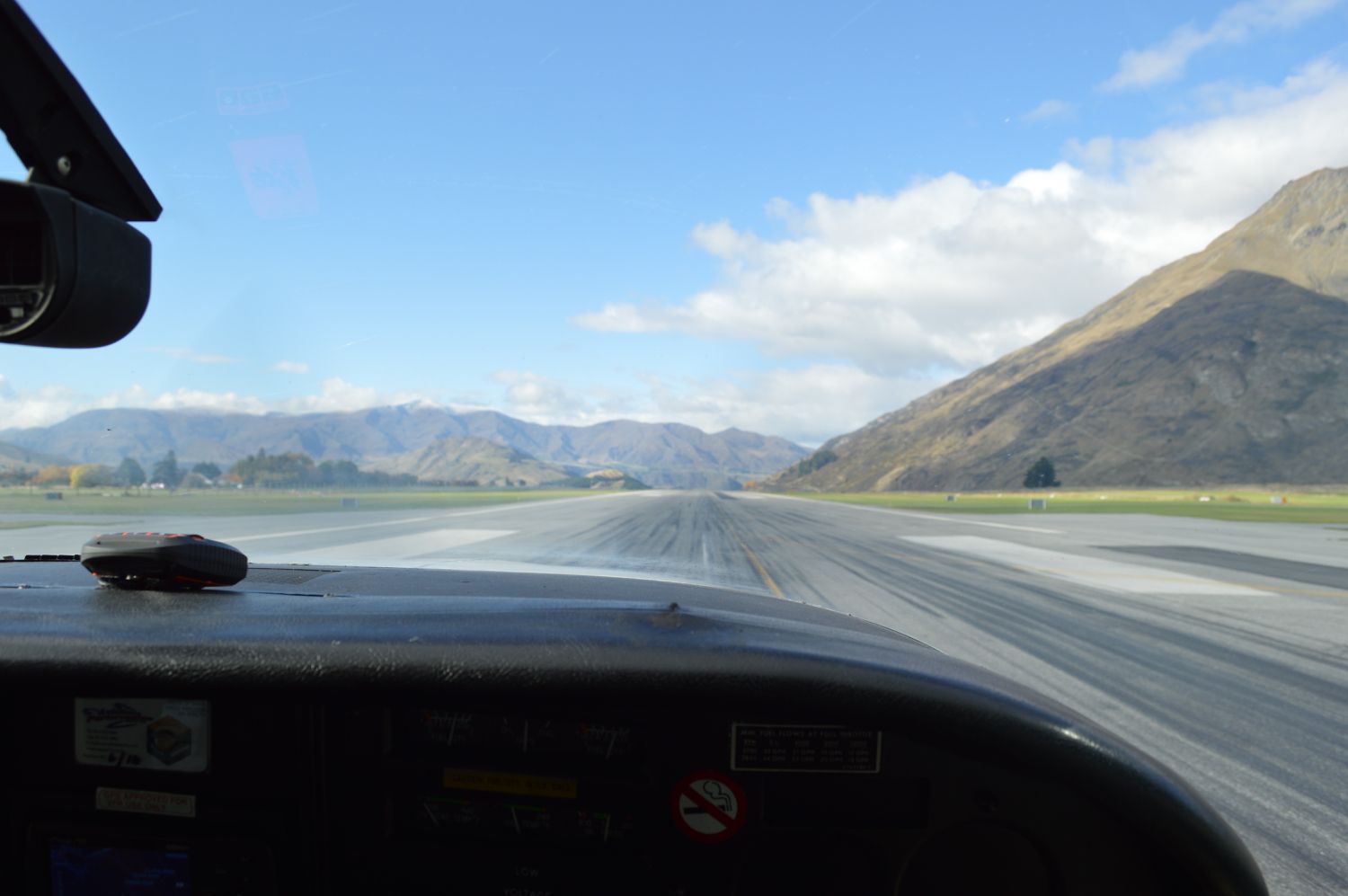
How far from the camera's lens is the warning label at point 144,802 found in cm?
178

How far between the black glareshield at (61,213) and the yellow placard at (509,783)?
1090 mm

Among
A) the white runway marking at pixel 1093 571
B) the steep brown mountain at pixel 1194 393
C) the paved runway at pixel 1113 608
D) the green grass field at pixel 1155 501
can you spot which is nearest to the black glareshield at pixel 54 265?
the paved runway at pixel 1113 608

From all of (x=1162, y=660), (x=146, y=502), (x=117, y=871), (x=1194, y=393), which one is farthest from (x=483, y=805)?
(x=1194, y=393)

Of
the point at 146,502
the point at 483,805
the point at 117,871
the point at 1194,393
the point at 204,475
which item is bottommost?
the point at 117,871

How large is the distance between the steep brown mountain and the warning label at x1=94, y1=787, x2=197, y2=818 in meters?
122

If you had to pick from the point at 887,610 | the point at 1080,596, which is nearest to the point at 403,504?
the point at 887,610

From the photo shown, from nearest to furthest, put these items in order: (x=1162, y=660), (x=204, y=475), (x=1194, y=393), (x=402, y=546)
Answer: (x=204, y=475)
(x=1162, y=660)
(x=402, y=546)
(x=1194, y=393)

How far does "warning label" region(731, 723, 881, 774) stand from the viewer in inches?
66.7

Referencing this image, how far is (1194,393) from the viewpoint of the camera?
12000 centimetres

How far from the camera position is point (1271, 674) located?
25.5 ft

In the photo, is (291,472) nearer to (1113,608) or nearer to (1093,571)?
(1113,608)

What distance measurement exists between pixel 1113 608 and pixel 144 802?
12.6m

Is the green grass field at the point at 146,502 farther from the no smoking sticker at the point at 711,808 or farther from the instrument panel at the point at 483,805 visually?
the no smoking sticker at the point at 711,808

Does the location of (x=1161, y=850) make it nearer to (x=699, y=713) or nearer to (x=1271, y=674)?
(x=699, y=713)
